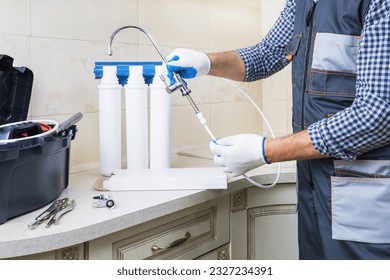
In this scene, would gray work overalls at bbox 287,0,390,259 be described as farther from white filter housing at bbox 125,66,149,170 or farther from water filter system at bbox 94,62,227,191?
white filter housing at bbox 125,66,149,170

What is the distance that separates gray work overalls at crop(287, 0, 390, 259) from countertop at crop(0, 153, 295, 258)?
1.09 feet

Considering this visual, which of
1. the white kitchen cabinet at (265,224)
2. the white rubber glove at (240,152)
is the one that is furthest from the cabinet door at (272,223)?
the white rubber glove at (240,152)

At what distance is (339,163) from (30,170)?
72cm

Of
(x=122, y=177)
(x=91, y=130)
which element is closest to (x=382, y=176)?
(x=122, y=177)

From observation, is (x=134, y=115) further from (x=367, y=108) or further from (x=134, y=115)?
(x=367, y=108)

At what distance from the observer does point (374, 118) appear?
960 mm

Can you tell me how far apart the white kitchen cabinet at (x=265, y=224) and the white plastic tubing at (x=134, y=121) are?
32cm

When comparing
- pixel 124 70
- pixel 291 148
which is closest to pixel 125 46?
pixel 124 70

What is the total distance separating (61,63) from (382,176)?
1.07 metres

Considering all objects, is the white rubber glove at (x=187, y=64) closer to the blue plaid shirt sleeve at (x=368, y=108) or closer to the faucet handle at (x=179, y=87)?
the faucet handle at (x=179, y=87)

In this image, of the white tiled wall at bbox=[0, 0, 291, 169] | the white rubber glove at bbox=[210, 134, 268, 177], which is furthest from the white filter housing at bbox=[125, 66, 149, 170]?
the white rubber glove at bbox=[210, 134, 268, 177]

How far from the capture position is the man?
98 centimetres

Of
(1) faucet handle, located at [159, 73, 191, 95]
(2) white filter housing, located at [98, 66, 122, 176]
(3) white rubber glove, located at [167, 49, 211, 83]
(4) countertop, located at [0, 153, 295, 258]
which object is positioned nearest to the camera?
(4) countertop, located at [0, 153, 295, 258]
